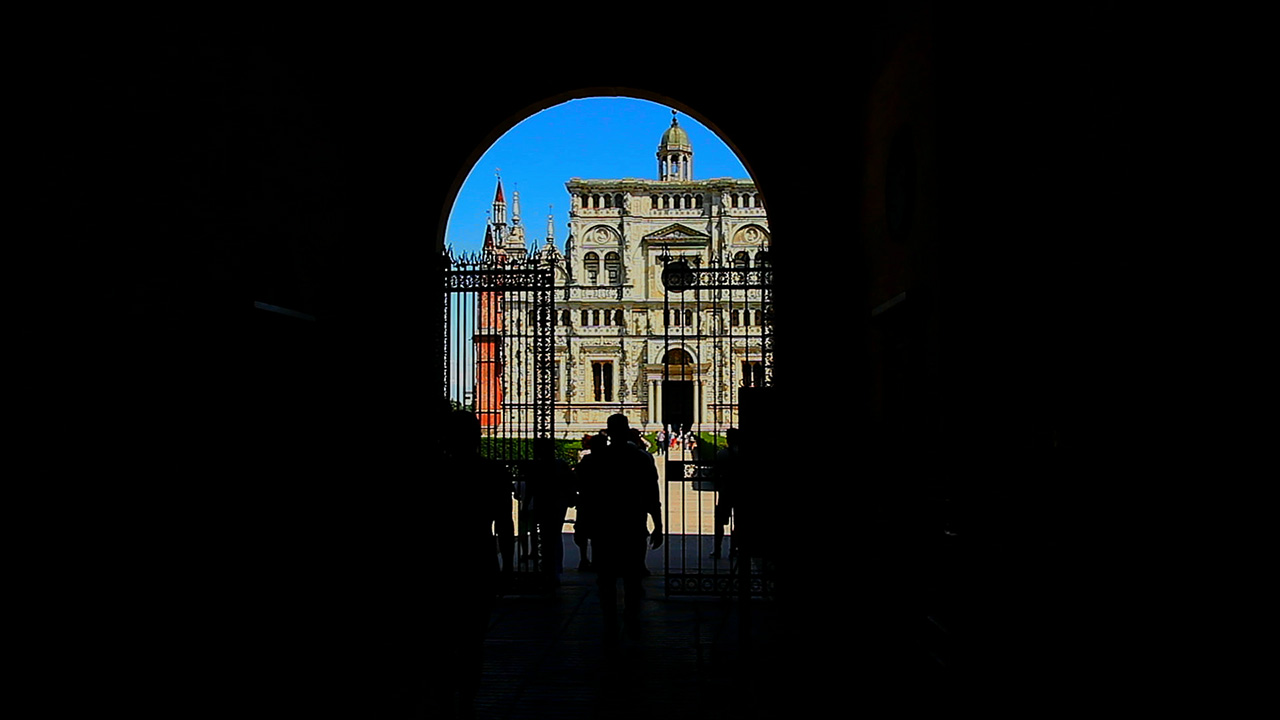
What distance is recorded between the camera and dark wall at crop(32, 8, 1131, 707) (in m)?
3.32

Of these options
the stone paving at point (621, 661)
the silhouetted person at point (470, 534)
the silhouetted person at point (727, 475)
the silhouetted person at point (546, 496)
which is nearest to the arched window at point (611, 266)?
the silhouetted person at point (727, 475)

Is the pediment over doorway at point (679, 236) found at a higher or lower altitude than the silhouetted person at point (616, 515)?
higher

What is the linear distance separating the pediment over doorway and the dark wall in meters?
33.0

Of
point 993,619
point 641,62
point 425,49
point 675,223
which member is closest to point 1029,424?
point 993,619

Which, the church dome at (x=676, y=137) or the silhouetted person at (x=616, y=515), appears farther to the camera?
the church dome at (x=676, y=137)

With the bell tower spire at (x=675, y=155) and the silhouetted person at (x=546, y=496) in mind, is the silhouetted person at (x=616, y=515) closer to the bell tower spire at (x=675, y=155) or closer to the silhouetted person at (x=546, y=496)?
the silhouetted person at (x=546, y=496)

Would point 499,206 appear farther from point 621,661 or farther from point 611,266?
point 621,661

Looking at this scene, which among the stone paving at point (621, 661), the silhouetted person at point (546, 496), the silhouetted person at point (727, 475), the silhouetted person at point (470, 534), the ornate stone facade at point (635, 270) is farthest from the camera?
the ornate stone facade at point (635, 270)

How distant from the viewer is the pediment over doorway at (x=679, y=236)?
3922cm

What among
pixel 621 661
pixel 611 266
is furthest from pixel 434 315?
pixel 611 266

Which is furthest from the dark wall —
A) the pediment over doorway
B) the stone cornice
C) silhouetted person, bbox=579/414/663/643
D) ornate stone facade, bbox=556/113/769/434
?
the stone cornice

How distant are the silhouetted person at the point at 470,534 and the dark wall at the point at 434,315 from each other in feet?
0.29

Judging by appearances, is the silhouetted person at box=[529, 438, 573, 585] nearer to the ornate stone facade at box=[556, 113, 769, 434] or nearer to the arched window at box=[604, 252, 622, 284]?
the ornate stone facade at box=[556, 113, 769, 434]

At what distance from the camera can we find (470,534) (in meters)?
4.21
